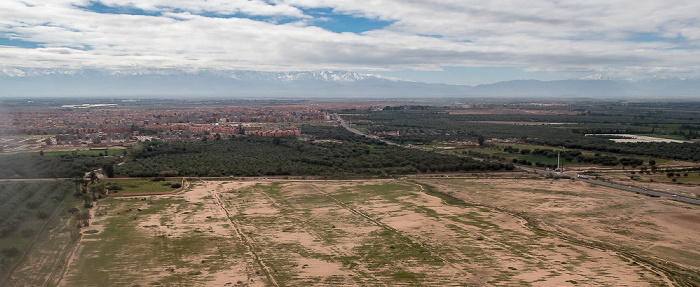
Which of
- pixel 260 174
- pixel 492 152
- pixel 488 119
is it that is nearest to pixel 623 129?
pixel 488 119

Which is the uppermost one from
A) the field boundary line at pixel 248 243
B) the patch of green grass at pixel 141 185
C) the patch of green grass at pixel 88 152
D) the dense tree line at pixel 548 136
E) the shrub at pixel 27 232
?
the dense tree line at pixel 548 136

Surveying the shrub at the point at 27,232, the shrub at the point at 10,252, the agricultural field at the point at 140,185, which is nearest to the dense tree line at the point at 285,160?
the agricultural field at the point at 140,185

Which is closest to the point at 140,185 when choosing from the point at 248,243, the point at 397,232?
the point at 248,243

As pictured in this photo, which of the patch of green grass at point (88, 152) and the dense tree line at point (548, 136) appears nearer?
the patch of green grass at point (88, 152)

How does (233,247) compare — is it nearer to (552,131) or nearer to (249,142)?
(249,142)

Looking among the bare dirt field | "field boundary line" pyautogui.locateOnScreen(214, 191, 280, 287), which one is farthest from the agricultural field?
"field boundary line" pyautogui.locateOnScreen(214, 191, 280, 287)

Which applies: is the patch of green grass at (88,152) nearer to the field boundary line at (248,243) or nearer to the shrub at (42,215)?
the field boundary line at (248,243)

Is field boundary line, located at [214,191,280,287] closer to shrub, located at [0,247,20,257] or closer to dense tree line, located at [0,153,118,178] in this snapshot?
shrub, located at [0,247,20,257]
